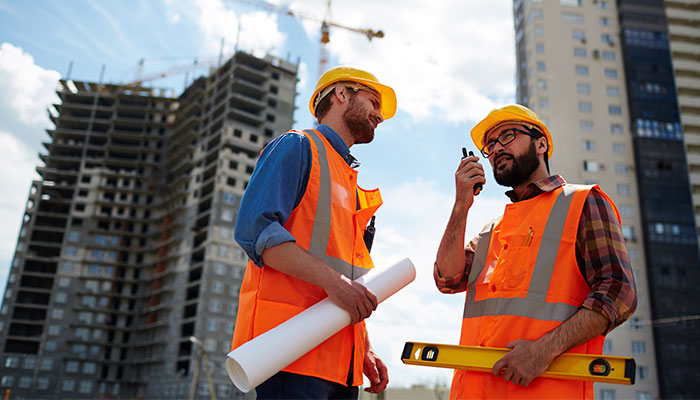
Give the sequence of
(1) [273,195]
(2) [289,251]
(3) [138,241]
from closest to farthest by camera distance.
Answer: (2) [289,251], (1) [273,195], (3) [138,241]

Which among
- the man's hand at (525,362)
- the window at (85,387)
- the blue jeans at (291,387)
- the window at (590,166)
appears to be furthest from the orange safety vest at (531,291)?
the window at (85,387)

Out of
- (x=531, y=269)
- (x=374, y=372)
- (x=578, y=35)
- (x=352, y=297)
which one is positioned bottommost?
(x=374, y=372)

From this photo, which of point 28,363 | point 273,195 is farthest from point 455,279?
point 28,363

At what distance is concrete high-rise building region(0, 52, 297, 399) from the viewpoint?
73625 millimetres

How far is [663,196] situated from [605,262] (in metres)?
66.5

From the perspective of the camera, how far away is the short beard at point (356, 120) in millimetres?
3621

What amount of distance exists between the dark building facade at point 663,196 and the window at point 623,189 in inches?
54.2

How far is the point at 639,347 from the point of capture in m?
56.2

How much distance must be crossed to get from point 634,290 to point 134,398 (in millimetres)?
89331

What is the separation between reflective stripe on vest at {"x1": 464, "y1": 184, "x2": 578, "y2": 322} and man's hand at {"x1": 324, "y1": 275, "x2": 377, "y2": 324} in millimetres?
→ 787

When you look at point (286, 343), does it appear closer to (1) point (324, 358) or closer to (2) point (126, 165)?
(1) point (324, 358)

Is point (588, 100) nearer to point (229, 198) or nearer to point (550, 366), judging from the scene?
point (229, 198)

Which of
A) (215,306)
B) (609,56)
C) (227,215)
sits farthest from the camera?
(227,215)

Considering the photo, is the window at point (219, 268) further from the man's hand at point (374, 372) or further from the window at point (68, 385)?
the man's hand at point (374, 372)
